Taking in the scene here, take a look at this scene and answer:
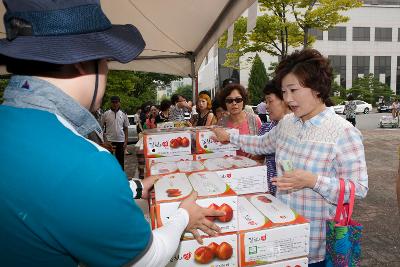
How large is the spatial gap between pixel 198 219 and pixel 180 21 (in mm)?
3773

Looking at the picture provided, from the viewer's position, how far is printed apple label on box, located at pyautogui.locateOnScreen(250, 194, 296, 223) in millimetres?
1444

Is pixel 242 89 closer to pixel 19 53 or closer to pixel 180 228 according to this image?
pixel 180 228

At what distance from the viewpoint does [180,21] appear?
4551 mm

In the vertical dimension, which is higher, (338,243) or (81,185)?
(81,185)

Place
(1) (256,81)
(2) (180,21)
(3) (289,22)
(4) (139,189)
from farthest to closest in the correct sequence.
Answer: (1) (256,81)
(3) (289,22)
(2) (180,21)
(4) (139,189)

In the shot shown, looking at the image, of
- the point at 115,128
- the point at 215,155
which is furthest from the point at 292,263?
the point at 115,128

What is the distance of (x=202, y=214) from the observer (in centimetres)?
133

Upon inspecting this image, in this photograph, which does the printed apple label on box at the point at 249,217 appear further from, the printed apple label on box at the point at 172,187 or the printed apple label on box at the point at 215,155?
the printed apple label on box at the point at 215,155

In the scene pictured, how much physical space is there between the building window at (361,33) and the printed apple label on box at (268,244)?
54071 millimetres

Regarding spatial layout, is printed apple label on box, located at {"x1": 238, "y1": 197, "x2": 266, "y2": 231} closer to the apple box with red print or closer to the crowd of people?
the apple box with red print

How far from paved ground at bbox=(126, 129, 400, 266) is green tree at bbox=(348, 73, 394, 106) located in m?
35.1

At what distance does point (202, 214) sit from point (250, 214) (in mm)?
278

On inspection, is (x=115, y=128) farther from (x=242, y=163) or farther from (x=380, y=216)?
(x=242, y=163)

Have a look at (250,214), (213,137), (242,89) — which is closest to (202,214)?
(250,214)
